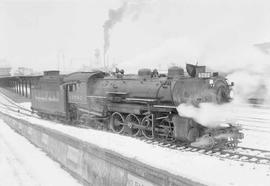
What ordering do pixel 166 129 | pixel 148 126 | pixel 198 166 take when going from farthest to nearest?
1. pixel 148 126
2. pixel 166 129
3. pixel 198 166

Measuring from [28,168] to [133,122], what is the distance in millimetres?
4772

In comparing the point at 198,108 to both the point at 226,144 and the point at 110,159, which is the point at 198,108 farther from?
Answer: the point at 110,159

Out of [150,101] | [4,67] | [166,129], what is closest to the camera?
[166,129]

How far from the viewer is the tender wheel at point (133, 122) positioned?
48.9 feet

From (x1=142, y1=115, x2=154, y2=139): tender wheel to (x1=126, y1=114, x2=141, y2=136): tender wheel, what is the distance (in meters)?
0.31

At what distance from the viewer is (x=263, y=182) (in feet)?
23.0

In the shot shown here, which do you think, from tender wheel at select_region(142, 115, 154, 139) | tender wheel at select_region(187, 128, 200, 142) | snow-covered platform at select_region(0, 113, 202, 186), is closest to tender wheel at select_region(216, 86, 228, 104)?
tender wheel at select_region(187, 128, 200, 142)

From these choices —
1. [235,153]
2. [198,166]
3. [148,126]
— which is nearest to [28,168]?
[148,126]

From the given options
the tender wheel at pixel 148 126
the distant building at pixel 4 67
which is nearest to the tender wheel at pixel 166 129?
the tender wheel at pixel 148 126

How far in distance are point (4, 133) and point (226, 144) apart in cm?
1694

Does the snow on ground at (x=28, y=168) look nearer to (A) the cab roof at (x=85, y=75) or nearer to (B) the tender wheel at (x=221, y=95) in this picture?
(A) the cab roof at (x=85, y=75)

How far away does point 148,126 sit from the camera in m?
14.4

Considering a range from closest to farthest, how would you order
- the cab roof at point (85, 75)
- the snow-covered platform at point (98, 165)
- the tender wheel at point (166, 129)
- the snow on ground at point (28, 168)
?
the snow-covered platform at point (98, 165)
the snow on ground at point (28, 168)
the tender wheel at point (166, 129)
the cab roof at point (85, 75)

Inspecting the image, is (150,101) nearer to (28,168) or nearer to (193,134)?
(193,134)
